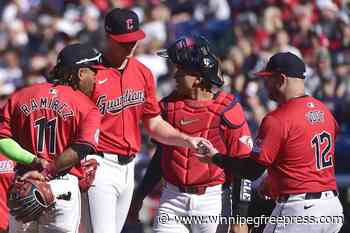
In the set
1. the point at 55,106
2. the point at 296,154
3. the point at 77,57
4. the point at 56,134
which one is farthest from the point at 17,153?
the point at 296,154

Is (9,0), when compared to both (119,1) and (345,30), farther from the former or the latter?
(345,30)

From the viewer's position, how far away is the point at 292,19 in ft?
47.5

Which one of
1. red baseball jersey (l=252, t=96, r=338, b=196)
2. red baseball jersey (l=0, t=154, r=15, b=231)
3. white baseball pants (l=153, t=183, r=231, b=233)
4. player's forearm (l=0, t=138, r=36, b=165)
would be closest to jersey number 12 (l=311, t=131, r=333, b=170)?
red baseball jersey (l=252, t=96, r=338, b=196)

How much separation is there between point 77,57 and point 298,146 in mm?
1660

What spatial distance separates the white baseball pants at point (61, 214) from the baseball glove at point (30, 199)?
8 cm

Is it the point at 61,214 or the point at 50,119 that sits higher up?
the point at 50,119

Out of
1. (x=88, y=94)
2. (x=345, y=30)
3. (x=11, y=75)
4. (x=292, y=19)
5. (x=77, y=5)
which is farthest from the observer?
(x=77, y=5)

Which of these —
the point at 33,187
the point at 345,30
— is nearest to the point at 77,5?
the point at 345,30

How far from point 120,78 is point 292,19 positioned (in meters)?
6.96

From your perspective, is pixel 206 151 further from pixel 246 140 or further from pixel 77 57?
pixel 77 57

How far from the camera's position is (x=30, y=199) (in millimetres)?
6816

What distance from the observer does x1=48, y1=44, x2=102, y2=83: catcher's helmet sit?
23.5 feet

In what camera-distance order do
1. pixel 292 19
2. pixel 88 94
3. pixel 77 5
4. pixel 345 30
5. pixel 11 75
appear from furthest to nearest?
pixel 77 5
pixel 11 75
pixel 292 19
pixel 345 30
pixel 88 94

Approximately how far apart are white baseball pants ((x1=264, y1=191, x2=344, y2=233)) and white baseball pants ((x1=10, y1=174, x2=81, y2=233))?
135 centimetres
